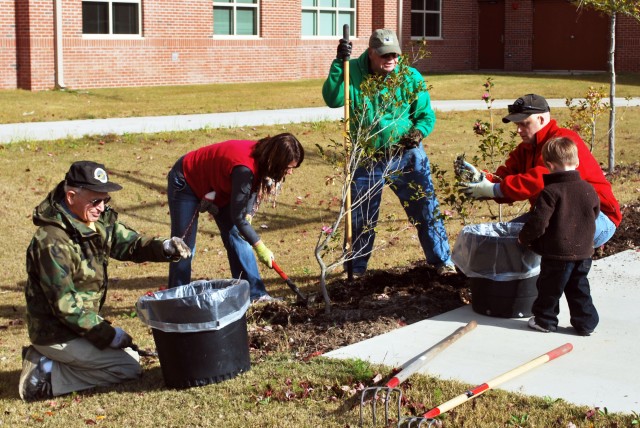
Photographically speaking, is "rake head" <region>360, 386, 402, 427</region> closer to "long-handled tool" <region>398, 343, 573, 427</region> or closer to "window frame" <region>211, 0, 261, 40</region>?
"long-handled tool" <region>398, 343, 573, 427</region>

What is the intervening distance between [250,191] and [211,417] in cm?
197

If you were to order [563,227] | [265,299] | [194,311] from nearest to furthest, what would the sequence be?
1. [194,311]
2. [563,227]
3. [265,299]

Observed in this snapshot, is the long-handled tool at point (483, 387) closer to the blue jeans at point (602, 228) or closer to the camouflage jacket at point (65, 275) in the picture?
the blue jeans at point (602, 228)

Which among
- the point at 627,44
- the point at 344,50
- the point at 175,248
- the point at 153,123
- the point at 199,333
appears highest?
the point at 627,44

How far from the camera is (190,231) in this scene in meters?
7.25

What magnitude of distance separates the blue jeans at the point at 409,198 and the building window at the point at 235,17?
17927mm

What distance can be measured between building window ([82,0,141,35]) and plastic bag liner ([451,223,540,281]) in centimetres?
1737

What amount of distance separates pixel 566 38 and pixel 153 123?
20.7 meters

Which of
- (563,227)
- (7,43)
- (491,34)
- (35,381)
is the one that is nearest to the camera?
(35,381)

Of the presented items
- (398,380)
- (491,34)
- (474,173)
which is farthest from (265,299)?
(491,34)

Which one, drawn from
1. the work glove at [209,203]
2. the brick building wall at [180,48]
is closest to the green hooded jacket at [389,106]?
the work glove at [209,203]

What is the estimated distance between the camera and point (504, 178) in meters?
6.52

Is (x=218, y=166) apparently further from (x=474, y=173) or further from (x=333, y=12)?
(x=333, y=12)

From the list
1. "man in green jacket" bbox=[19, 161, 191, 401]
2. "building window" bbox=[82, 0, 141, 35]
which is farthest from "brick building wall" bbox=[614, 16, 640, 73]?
"man in green jacket" bbox=[19, 161, 191, 401]
